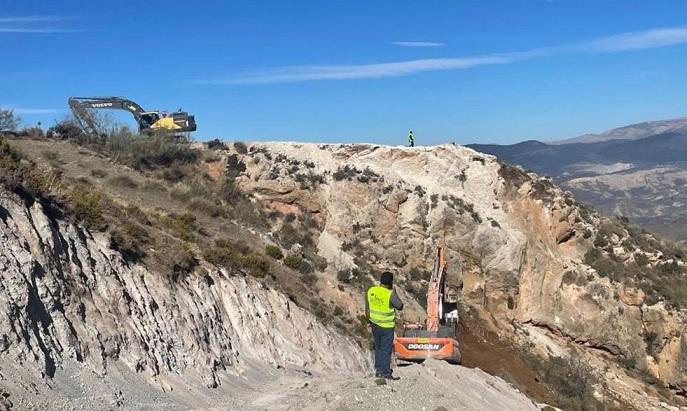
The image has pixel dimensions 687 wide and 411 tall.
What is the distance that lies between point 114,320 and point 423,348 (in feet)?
22.5

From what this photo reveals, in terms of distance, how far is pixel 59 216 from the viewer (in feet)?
47.5

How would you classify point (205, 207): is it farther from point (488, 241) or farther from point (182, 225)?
point (488, 241)

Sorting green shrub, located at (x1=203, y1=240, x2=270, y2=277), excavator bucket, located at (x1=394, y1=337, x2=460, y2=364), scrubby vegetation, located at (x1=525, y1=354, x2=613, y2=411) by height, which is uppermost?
green shrub, located at (x1=203, y1=240, x2=270, y2=277)

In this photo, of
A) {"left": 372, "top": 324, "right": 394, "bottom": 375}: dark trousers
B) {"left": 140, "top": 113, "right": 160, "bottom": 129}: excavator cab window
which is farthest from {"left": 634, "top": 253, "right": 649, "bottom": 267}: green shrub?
{"left": 140, "top": 113, "right": 160, "bottom": 129}: excavator cab window

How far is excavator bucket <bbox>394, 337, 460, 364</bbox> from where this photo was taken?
15.7 m

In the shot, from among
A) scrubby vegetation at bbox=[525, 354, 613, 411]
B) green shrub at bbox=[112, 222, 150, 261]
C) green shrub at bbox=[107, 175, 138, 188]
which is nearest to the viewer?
green shrub at bbox=[112, 222, 150, 261]

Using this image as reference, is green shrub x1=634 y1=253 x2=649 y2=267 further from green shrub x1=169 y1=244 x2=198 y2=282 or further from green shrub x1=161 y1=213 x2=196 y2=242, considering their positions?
green shrub x1=169 y1=244 x2=198 y2=282

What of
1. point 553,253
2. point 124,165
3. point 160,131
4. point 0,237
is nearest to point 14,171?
point 0,237

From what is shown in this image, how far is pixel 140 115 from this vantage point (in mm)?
35875

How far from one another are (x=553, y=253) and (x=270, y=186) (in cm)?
1368

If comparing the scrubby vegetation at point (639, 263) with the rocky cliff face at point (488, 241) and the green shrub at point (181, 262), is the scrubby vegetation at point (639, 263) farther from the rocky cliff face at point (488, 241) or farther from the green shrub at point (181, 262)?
the green shrub at point (181, 262)

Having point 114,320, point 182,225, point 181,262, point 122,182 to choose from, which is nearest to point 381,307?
point 114,320

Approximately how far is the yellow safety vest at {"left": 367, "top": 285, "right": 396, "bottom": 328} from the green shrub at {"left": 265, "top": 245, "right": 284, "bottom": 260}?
11.8m

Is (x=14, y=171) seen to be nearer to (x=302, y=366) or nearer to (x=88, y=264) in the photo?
(x=88, y=264)
